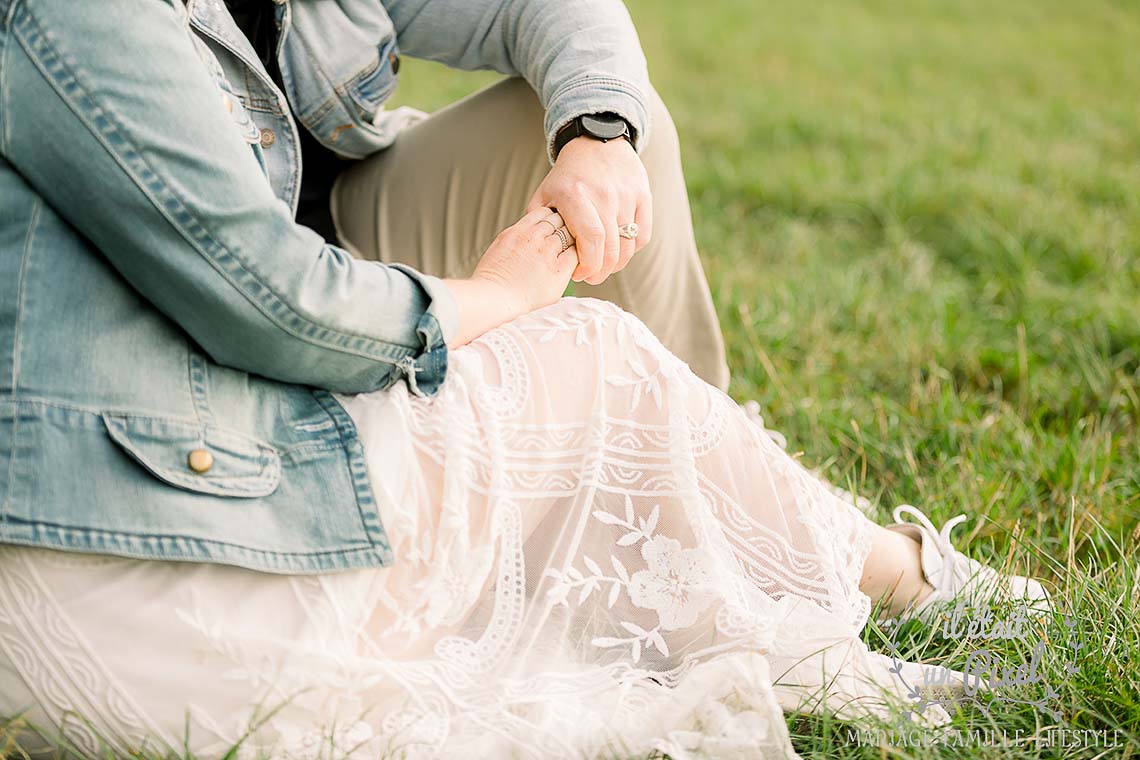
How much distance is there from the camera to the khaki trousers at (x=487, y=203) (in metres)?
1.75

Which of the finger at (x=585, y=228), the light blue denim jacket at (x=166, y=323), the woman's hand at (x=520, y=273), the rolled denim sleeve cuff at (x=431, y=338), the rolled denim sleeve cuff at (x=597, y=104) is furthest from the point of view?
the rolled denim sleeve cuff at (x=597, y=104)

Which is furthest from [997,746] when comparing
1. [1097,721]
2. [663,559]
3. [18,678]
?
[18,678]

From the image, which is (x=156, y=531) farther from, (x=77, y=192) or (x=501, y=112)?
(x=501, y=112)

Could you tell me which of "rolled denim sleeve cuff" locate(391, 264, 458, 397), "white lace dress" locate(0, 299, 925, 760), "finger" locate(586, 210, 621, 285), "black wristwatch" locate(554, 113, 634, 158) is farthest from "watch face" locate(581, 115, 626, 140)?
"rolled denim sleeve cuff" locate(391, 264, 458, 397)

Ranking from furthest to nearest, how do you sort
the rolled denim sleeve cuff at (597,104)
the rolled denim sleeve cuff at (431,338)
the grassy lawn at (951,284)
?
the grassy lawn at (951,284) < the rolled denim sleeve cuff at (597,104) < the rolled denim sleeve cuff at (431,338)

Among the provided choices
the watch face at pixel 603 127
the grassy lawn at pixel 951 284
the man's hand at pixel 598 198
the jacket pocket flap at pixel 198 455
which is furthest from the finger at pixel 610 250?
the grassy lawn at pixel 951 284

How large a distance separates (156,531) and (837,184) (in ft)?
9.91

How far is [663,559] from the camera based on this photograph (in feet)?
4.19

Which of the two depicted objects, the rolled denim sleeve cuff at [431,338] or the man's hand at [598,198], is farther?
the man's hand at [598,198]

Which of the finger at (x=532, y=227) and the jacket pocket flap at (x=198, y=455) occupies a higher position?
the finger at (x=532, y=227)

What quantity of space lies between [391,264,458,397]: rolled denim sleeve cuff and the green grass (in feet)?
1.83

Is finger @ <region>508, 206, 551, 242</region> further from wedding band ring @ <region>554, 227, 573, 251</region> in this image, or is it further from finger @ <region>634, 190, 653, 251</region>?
finger @ <region>634, 190, 653, 251</region>
